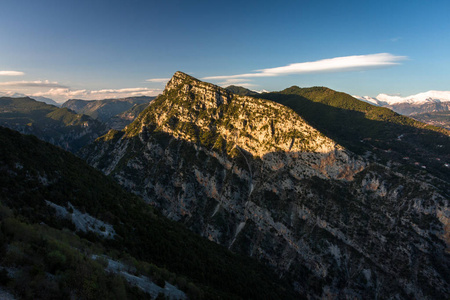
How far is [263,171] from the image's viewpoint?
124 meters

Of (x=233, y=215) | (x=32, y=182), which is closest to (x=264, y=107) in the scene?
(x=233, y=215)

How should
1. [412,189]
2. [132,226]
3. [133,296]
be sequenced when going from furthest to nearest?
[412,189], [132,226], [133,296]

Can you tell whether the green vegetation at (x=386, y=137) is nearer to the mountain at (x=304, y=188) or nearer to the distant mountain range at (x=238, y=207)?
the mountain at (x=304, y=188)

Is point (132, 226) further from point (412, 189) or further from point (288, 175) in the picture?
point (412, 189)

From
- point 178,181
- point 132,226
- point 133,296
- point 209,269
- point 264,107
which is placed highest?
point 264,107

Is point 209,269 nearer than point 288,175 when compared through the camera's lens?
Yes

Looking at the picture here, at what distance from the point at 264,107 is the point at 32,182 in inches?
5395

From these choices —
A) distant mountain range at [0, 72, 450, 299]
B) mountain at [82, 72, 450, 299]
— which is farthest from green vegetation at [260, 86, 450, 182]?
distant mountain range at [0, 72, 450, 299]

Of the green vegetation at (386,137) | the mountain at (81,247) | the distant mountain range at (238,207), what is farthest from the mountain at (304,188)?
the mountain at (81,247)

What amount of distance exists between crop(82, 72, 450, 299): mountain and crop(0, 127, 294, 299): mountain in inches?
1751

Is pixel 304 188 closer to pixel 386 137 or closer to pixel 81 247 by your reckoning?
pixel 386 137

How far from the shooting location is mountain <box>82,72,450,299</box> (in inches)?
2904

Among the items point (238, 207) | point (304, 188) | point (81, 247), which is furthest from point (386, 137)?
point (81, 247)

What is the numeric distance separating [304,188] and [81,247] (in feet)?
334
